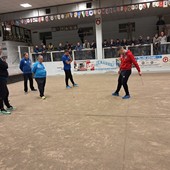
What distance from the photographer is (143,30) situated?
1800cm

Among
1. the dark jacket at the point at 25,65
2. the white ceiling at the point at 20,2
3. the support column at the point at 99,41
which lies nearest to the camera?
the dark jacket at the point at 25,65

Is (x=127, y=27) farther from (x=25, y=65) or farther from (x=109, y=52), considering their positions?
(x=25, y=65)

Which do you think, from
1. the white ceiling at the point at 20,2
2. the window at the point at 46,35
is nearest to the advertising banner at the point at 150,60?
the white ceiling at the point at 20,2

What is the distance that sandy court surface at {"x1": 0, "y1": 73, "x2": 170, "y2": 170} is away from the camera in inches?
94.3

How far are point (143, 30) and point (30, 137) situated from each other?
17.4 metres

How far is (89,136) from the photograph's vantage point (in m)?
3.15

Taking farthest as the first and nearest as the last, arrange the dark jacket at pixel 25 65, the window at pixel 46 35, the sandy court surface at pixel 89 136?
the window at pixel 46 35
the dark jacket at pixel 25 65
the sandy court surface at pixel 89 136

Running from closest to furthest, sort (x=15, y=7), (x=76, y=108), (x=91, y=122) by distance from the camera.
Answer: (x=91, y=122) → (x=76, y=108) → (x=15, y=7)

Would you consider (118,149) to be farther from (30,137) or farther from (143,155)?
(30,137)

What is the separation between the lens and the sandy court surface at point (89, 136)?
240cm

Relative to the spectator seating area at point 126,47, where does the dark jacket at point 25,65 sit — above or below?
below

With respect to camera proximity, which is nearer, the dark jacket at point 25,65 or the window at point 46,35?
the dark jacket at point 25,65

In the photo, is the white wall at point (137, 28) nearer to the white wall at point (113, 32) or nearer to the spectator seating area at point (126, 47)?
the white wall at point (113, 32)

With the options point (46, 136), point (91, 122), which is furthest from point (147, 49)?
point (46, 136)
